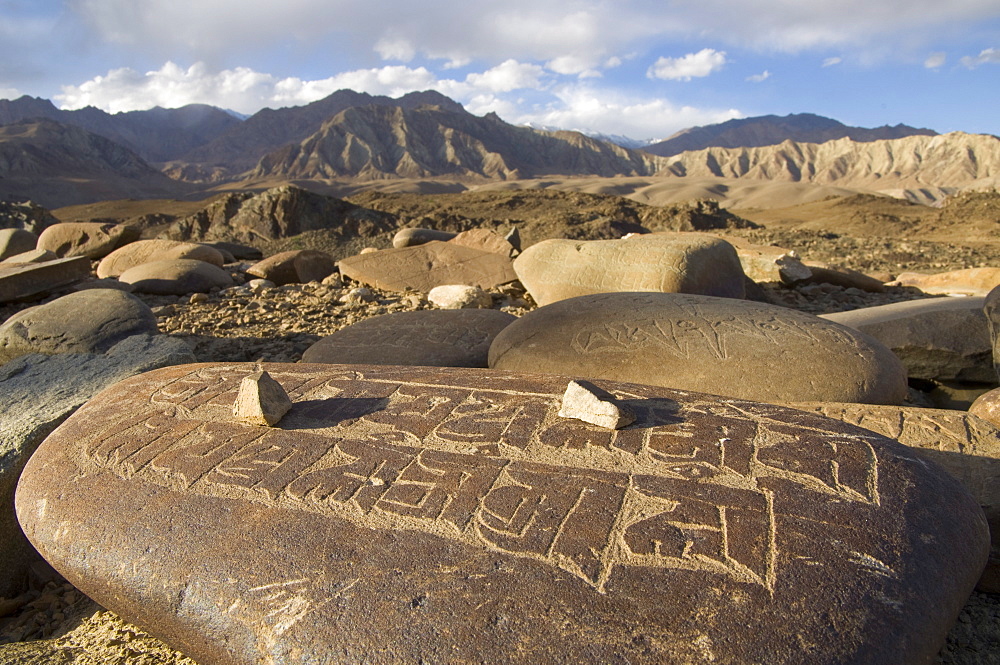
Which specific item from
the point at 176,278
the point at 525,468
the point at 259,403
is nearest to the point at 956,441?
the point at 525,468

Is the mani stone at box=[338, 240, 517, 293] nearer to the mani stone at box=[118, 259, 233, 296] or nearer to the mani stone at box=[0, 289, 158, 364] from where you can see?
the mani stone at box=[118, 259, 233, 296]

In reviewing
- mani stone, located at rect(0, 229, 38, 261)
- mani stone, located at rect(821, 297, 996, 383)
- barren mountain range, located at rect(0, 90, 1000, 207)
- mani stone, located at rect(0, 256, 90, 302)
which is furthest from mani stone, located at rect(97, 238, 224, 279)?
barren mountain range, located at rect(0, 90, 1000, 207)

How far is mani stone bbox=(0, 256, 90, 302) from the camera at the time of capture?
5.38 meters

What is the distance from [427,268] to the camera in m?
5.93

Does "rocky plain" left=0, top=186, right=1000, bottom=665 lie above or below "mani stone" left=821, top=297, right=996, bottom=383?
above

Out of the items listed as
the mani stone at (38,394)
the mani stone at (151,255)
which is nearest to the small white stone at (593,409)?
the mani stone at (38,394)

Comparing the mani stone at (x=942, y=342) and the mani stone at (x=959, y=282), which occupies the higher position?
the mani stone at (x=942, y=342)

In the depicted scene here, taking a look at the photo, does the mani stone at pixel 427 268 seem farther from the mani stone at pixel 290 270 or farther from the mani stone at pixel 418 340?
the mani stone at pixel 418 340

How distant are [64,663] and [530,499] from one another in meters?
1.22

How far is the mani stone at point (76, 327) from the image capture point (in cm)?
354

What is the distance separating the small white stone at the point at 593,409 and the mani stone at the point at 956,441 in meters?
0.75

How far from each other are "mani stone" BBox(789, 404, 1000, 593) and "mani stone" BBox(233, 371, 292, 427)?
5.39 feet

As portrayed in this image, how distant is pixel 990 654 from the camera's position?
1.52m

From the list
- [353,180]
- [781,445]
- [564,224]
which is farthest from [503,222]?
[353,180]
